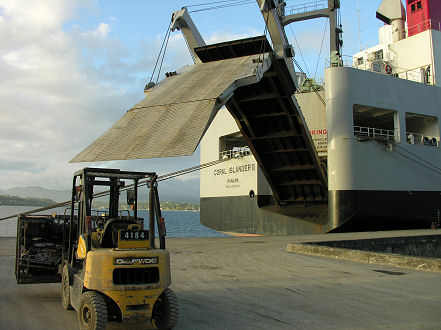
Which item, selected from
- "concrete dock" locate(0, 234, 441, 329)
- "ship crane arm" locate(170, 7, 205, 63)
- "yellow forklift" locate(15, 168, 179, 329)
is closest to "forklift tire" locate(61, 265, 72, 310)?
"yellow forklift" locate(15, 168, 179, 329)

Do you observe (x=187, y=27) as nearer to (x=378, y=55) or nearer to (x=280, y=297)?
(x=280, y=297)

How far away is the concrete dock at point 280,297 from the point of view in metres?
5.82

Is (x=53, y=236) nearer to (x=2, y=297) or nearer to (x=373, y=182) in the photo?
(x=2, y=297)

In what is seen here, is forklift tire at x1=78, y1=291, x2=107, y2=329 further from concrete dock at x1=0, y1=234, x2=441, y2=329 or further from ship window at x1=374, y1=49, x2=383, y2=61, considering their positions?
ship window at x1=374, y1=49, x2=383, y2=61

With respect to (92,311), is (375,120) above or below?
above

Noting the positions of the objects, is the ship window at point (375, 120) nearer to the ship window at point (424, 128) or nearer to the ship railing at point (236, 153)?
the ship window at point (424, 128)

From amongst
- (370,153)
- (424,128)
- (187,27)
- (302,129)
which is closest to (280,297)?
(302,129)

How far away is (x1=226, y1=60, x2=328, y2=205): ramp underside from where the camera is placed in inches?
750

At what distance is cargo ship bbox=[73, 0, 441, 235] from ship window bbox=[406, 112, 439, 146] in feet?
0.33

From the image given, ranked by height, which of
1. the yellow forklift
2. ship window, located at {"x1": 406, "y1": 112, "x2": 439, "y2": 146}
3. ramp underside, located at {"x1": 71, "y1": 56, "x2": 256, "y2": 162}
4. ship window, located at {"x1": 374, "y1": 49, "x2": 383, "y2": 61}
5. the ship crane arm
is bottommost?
the yellow forklift

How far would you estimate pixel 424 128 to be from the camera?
1190 inches

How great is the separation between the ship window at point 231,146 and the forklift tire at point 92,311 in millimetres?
26542

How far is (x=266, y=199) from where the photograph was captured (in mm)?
29672

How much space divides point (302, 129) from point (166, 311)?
1658 cm
